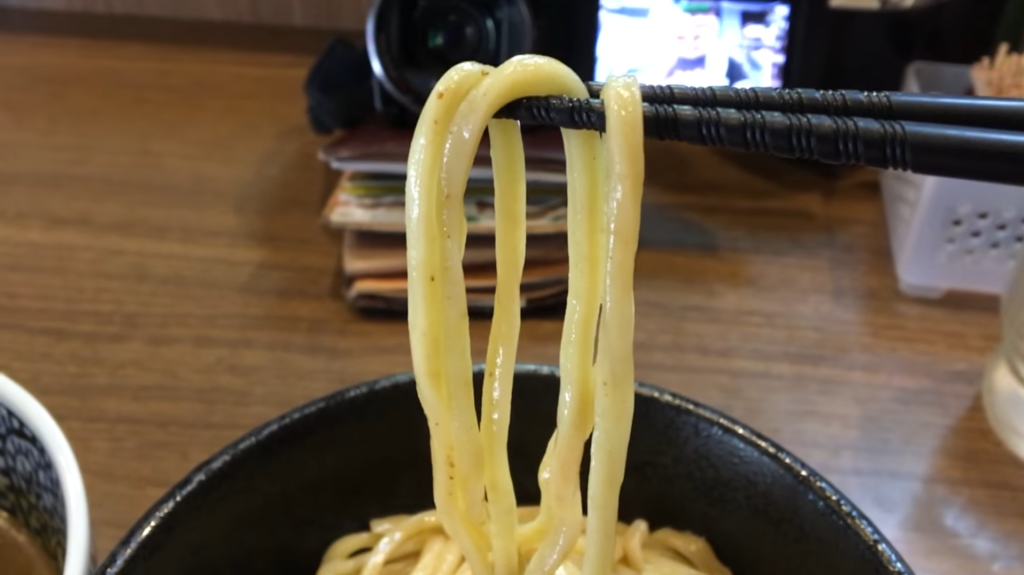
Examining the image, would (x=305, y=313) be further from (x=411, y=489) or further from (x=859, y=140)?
(x=859, y=140)

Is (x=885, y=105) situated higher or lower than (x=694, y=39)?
higher

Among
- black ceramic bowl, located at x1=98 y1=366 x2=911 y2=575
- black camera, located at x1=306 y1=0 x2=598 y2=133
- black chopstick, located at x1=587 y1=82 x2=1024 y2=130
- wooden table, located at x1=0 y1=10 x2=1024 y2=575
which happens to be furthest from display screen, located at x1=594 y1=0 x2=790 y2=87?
black chopstick, located at x1=587 y1=82 x2=1024 y2=130

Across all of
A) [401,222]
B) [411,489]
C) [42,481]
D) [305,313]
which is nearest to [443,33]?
[401,222]

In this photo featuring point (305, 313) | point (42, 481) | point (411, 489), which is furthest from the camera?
point (305, 313)

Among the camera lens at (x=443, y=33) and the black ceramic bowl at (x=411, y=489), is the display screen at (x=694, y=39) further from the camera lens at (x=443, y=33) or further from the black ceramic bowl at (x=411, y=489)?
the black ceramic bowl at (x=411, y=489)

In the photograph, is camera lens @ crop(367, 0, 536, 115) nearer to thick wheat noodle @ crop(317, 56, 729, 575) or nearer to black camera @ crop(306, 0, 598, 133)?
black camera @ crop(306, 0, 598, 133)
